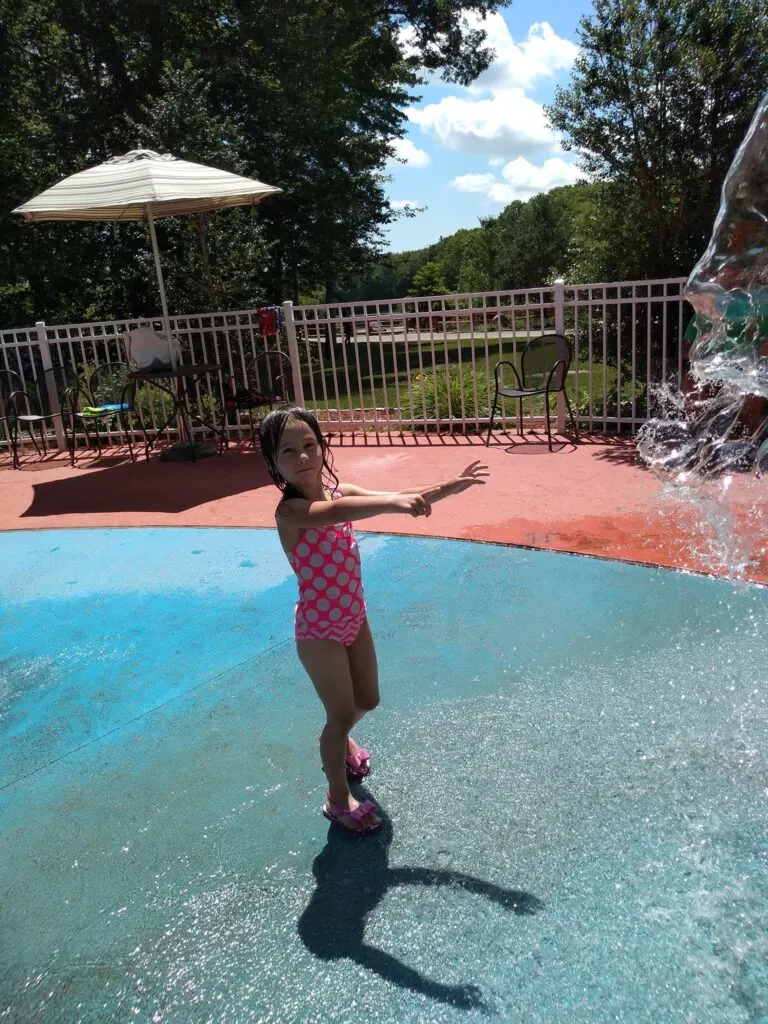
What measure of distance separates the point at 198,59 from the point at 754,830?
18.0m

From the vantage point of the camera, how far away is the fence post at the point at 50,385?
9812 mm

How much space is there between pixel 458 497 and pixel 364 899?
4.68 metres

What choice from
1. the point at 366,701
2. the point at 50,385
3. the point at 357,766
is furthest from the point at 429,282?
the point at 366,701

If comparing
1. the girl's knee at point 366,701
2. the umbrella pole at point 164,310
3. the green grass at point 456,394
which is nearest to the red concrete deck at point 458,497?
the umbrella pole at point 164,310

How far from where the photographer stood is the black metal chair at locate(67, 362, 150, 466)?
9.31 meters

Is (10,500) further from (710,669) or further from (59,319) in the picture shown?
(59,319)

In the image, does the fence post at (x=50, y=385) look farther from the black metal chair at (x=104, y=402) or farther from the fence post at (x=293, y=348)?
the fence post at (x=293, y=348)

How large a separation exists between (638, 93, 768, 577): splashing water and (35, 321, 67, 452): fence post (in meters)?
7.12

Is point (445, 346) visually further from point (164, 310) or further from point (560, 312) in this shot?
point (164, 310)

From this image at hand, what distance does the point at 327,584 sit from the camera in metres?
2.60

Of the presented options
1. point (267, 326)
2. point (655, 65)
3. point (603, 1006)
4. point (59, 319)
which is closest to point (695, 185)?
point (655, 65)

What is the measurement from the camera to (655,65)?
847 cm

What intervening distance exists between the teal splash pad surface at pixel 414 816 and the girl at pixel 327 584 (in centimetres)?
36

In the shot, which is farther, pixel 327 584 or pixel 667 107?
pixel 667 107
